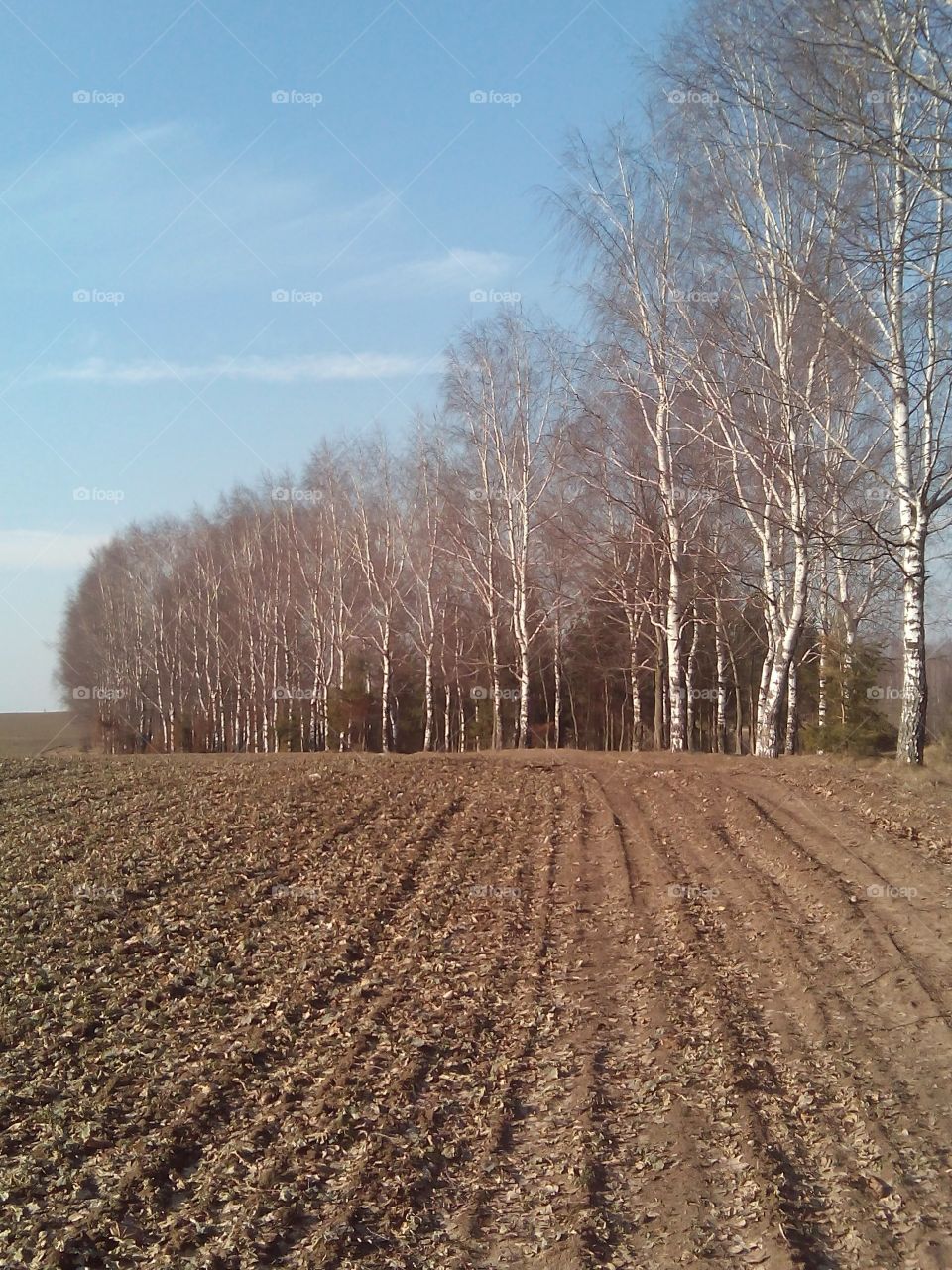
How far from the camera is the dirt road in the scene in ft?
13.9

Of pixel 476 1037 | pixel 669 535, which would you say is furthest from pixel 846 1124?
pixel 669 535

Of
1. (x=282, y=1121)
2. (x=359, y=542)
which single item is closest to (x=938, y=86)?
(x=282, y=1121)

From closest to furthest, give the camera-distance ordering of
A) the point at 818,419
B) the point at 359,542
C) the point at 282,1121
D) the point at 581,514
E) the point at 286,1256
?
the point at 286,1256 < the point at 282,1121 < the point at 818,419 < the point at 581,514 < the point at 359,542

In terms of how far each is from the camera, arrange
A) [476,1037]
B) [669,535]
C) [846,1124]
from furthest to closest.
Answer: [669,535]
[476,1037]
[846,1124]

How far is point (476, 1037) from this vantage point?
20.1 feet

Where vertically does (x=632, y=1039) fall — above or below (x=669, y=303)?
below

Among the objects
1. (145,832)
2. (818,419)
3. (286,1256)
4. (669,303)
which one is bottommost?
(286,1256)

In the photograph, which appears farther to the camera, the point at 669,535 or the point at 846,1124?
the point at 669,535

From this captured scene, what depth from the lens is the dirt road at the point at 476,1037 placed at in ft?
13.9

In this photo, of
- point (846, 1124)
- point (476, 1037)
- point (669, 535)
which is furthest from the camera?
point (669, 535)

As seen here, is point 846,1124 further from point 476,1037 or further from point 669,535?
point 669,535

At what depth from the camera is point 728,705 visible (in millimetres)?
38375

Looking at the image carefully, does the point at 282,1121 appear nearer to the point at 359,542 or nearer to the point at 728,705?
the point at 359,542

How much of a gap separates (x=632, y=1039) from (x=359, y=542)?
2707 cm
